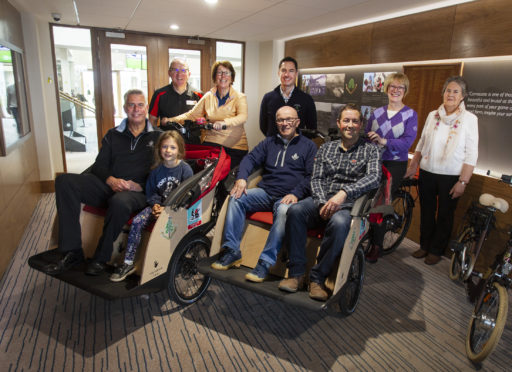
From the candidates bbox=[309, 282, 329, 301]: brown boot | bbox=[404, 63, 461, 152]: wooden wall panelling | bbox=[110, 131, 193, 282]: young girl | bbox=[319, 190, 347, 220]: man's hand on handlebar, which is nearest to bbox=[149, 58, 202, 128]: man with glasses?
bbox=[110, 131, 193, 282]: young girl

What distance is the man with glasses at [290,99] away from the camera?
3.17 meters

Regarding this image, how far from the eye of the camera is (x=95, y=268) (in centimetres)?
221

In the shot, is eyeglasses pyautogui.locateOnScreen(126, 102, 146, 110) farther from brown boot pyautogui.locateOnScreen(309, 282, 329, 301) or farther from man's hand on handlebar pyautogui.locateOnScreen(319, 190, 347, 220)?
brown boot pyautogui.locateOnScreen(309, 282, 329, 301)

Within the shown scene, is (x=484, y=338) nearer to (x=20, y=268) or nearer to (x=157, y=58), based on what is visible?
(x=20, y=268)

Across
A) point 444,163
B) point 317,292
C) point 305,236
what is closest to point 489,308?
point 317,292


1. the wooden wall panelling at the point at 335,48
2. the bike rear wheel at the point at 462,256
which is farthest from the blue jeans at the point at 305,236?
the wooden wall panelling at the point at 335,48

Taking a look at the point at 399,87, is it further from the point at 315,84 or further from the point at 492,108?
the point at 315,84

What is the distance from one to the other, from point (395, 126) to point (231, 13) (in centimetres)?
238

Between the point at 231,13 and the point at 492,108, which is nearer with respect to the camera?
the point at 492,108

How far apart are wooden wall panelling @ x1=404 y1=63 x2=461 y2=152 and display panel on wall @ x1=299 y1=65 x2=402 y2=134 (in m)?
0.33

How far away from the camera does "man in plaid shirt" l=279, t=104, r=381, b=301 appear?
6.77ft

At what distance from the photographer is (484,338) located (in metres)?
Answer: 2.11

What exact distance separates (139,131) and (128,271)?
3.35 ft

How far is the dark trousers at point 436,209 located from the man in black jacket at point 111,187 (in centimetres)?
241
